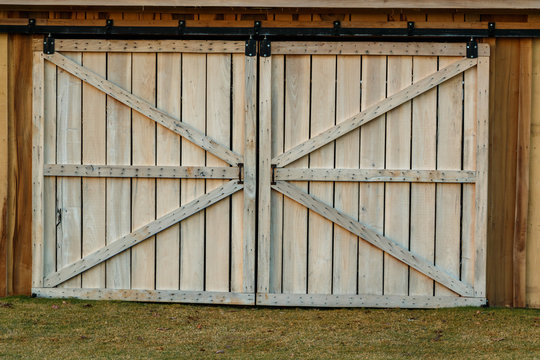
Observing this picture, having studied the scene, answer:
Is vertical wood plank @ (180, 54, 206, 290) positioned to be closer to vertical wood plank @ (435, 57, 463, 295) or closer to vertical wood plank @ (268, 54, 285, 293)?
vertical wood plank @ (268, 54, 285, 293)

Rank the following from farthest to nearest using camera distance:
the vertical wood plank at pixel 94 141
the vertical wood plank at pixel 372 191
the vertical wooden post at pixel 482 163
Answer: the vertical wood plank at pixel 94 141, the vertical wood plank at pixel 372 191, the vertical wooden post at pixel 482 163

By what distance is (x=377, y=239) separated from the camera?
702 centimetres

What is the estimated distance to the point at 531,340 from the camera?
5996 mm

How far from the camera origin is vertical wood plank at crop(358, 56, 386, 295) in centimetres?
706

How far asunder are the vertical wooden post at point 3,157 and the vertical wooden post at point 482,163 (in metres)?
4.22

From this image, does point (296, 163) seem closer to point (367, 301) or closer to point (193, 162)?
point (193, 162)

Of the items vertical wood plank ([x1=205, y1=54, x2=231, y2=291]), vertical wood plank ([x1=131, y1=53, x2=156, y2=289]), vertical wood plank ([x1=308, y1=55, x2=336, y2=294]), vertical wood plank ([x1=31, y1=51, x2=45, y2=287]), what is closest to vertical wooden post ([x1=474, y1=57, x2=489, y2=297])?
vertical wood plank ([x1=308, y1=55, x2=336, y2=294])

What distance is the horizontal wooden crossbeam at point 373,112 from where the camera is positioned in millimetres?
6996

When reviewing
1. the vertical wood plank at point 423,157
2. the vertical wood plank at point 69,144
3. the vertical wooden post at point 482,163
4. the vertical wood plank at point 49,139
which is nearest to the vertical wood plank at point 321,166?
the vertical wood plank at point 423,157

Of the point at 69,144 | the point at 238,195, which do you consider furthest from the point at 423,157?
the point at 69,144

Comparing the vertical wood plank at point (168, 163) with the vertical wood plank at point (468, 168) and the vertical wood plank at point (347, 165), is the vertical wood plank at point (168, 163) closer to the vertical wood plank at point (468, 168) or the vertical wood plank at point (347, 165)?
the vertical wood plank at point (347, 165)

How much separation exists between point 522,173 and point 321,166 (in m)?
1.77

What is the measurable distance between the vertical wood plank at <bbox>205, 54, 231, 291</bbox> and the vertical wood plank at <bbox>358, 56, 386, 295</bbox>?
120cm

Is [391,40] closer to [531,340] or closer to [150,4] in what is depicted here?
[150,4]
